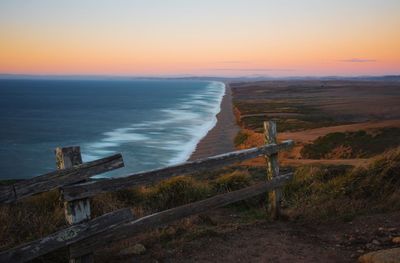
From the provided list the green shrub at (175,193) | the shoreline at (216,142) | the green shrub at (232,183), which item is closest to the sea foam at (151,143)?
the shoreline at (216,142)

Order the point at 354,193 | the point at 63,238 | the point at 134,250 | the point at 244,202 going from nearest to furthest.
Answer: the point at 63,238
the point at 134,250
the point at 354,193
the point at 244,202

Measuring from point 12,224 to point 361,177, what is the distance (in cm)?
678

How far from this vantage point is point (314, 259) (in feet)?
17.9

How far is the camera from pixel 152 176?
5.02 meters

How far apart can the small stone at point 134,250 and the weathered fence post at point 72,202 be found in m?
1.24

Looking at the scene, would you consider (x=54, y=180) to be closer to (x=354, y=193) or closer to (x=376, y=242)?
(x=376, y=242)

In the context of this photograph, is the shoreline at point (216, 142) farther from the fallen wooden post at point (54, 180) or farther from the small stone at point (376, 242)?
the fallen wooden post at point (54, 180)

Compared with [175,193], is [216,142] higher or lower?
lower

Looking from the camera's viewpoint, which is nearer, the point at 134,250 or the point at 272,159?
the point at 134,250

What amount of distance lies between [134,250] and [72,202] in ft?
5.51

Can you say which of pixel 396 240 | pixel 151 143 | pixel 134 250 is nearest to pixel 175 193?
pixel 134 250

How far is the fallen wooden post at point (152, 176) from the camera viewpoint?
14.1 ft

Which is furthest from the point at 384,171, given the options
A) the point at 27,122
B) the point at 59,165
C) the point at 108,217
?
the point at 27,122

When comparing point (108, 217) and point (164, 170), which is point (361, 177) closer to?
point (164, 170)
